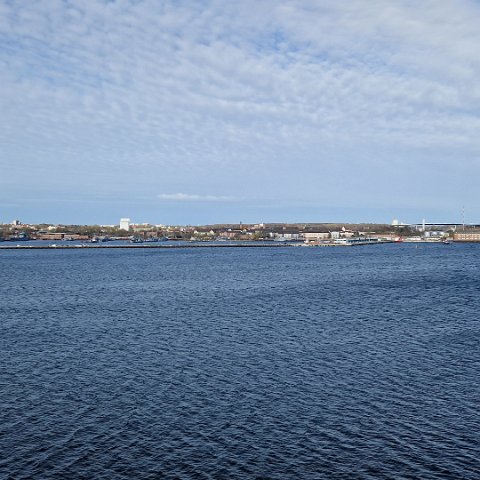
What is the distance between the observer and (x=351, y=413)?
1803 centimetres

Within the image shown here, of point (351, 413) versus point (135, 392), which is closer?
point (351, 413)

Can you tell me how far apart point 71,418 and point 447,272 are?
63.3m

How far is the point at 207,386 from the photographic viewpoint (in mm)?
20812

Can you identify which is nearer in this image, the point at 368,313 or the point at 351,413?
the point at 351,413

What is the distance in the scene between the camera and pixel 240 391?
2025cm

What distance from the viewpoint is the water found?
48.3 feet

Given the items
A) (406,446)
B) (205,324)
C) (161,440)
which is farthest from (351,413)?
(205,324)

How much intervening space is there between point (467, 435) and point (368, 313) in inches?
870

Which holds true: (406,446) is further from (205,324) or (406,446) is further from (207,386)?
(205,324)

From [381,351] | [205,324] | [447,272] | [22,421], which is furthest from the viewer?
[447,272]

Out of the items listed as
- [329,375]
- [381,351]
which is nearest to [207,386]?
[329,375]

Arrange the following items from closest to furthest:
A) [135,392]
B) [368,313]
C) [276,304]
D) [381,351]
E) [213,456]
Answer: [213,456], [135,392], [381,351], [368,313], [276,304]

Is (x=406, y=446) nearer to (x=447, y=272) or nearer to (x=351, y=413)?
(x=351, y=413)

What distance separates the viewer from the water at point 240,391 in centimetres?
1472
